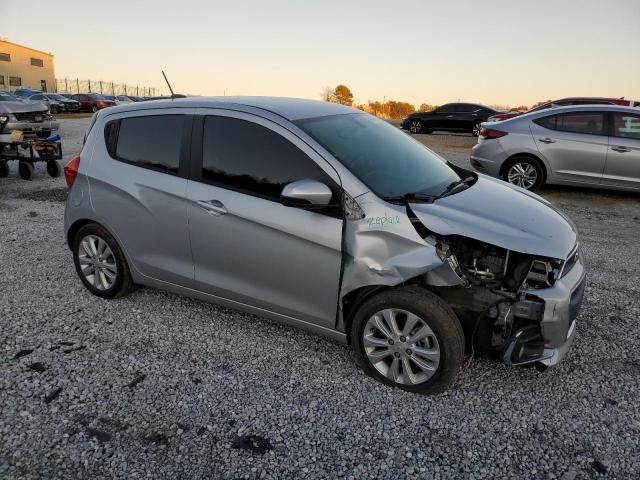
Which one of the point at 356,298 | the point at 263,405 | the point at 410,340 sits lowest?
the point at 263,405

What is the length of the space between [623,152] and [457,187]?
5851 mm

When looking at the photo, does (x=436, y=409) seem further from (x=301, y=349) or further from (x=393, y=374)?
(x=301, y=349)

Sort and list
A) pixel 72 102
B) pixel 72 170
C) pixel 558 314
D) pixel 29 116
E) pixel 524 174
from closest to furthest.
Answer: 1. pixel 558 314
2. pixel 72 170
3. pixel 524 174
4. pixel 29 116
5. pixel 72 102

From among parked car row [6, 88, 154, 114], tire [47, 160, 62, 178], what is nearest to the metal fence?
parked car row [6, 88, 154, 114]

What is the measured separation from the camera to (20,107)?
9516mm

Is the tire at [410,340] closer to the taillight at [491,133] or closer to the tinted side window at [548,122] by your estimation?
the taillight at [491,133]

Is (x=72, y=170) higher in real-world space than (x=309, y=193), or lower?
lower

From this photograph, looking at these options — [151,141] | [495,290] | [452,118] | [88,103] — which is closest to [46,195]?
[151,141]

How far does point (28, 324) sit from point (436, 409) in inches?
125

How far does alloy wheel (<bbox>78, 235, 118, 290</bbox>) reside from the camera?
164 inches

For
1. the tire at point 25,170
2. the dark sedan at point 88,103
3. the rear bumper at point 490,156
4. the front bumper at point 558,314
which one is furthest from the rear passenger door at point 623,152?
the dark sedan at point 88,103

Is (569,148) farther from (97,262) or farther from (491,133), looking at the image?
(97,262)

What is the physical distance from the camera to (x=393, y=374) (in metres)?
3.09

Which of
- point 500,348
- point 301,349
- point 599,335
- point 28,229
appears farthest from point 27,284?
point 599,335
